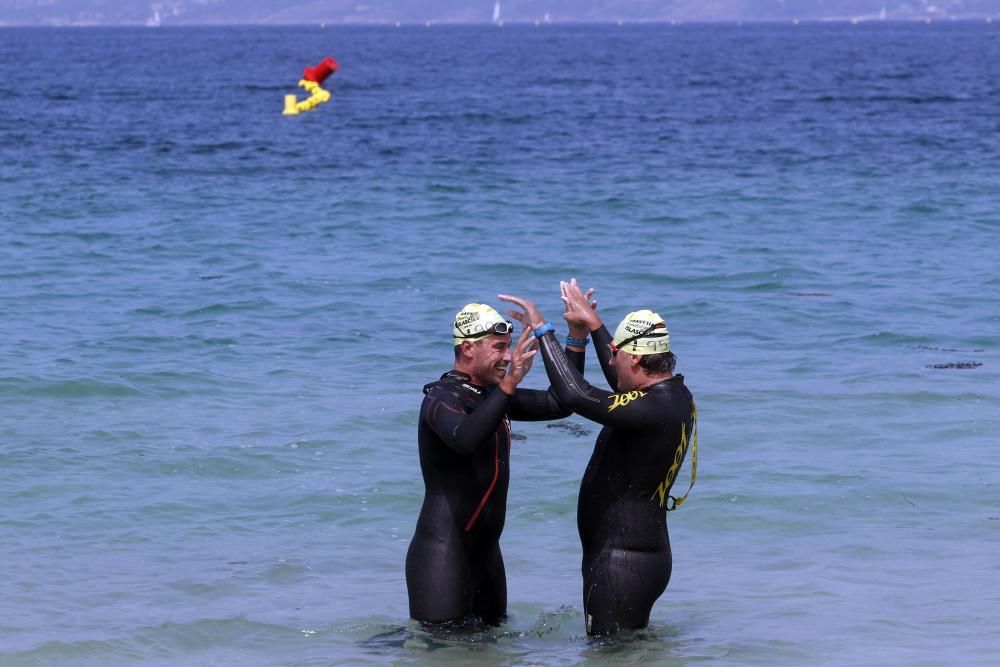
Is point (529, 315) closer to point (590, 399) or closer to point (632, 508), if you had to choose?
point (590, 399)

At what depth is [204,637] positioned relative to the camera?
8.62 metres

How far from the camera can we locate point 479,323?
24.5ft

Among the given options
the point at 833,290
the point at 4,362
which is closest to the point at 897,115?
the point at 833,290

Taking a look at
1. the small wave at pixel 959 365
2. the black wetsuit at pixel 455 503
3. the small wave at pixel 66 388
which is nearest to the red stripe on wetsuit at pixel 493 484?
the black wetsuit at pixel 455 503

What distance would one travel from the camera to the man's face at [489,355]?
24.9ft

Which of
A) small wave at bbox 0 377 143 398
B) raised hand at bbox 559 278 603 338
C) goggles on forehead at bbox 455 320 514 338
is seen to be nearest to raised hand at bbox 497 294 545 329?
goggles on forehead at bbox 455 320 514 338

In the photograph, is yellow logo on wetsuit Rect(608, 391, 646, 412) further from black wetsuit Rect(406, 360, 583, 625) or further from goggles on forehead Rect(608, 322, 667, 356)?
black wetsuit Rect(406, 360, 583, 625)

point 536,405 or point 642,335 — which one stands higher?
point 642,335

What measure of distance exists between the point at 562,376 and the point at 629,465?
2.47 ft

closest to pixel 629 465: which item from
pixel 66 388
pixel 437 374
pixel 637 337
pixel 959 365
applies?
pixel 637 337

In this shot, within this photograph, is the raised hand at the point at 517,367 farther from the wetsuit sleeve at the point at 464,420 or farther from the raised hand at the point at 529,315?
the raised hand at the point at 529,315

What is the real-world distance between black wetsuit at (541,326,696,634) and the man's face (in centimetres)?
48

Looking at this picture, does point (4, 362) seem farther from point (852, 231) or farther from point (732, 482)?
point (852, 231)

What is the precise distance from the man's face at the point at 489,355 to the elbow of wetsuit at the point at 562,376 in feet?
1.44
